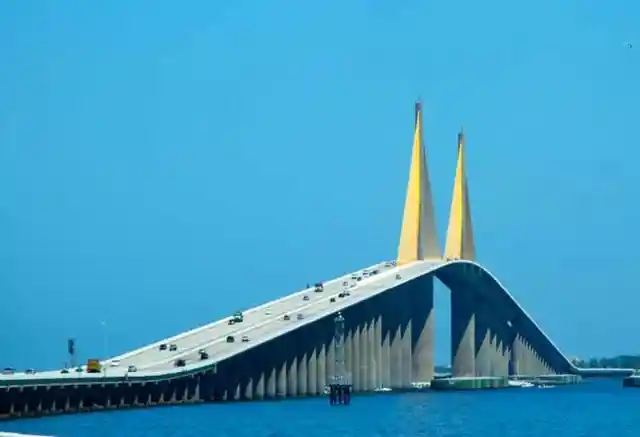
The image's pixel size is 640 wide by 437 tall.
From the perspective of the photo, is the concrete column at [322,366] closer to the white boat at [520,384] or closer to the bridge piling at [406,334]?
the bridge piling at [406,334]

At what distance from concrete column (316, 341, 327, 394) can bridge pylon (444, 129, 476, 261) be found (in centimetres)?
3375

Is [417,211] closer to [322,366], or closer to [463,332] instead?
[463,332]

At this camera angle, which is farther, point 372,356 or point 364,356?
point 372,356

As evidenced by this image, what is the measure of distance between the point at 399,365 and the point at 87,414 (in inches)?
1748

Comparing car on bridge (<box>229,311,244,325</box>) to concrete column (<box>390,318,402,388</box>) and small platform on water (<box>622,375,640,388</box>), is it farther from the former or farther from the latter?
small platform on water (<box>622,375,640,388</box>)

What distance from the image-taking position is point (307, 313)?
4264 inches

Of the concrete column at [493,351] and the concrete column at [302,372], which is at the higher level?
the concrete column at [493,351]

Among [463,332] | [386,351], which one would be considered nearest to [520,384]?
[463,332]

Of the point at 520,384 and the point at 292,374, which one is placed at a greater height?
the point at 520,384

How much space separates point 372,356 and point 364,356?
3.92 feet

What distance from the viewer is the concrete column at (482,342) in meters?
143

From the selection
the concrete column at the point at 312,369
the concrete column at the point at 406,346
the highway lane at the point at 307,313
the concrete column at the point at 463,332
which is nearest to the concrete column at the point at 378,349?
the highway lane at the point at 307,313

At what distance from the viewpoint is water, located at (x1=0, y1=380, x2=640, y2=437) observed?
68.9 meters

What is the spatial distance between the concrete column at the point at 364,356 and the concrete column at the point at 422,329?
927 cm
